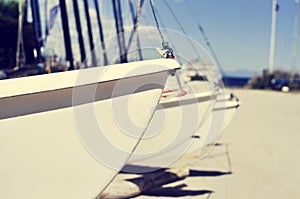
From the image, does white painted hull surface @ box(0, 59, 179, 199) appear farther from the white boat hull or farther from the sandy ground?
the white boat hull

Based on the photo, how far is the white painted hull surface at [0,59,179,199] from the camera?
1.89 meters

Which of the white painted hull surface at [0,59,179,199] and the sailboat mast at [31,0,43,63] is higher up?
the sailboat mast at [31,0,43,63]

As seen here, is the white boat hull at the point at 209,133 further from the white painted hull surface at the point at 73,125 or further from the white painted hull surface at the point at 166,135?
the white painted hull surface at the point at 73,125

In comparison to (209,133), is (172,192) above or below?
below

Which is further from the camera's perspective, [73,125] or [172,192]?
[172,192]

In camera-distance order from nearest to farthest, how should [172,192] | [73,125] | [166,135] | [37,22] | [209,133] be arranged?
[73,125]
[166,135]
[172,192]
[209,133]
[37,22]

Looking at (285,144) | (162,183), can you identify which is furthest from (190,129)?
(285,144)

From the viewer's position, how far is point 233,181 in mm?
3920

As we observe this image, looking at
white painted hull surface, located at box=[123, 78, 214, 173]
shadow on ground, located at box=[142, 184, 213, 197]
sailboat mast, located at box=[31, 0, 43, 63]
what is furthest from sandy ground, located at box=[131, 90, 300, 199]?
sailboat mast, located at box=[31, 0, 43, 63]

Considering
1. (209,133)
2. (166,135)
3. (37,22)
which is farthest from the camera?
(37,22)

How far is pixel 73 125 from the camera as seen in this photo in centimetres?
209

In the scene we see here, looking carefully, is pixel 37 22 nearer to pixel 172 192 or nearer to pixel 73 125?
pixel 172 192

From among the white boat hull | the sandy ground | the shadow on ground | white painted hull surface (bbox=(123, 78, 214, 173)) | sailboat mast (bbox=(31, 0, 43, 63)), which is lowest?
the sandy ground

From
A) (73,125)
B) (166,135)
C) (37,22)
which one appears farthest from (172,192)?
(37,22)
